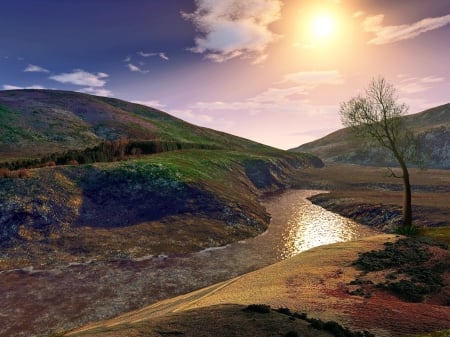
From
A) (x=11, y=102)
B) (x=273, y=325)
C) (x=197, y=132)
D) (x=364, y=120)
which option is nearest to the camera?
(x=273, y=325)

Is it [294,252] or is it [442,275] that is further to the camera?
[294,252]

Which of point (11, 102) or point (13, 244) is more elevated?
point (11, 102)

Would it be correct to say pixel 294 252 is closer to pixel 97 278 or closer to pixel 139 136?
pixel 97 278

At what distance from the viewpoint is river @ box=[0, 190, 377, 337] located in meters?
23.1

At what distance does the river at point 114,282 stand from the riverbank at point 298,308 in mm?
5257

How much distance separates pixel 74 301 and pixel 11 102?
317ft

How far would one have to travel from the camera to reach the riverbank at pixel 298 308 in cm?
1274

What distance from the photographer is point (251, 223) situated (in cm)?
4738

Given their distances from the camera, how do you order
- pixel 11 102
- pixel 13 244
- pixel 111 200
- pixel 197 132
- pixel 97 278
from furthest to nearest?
pixel 197 132
pixel 11 102
pixel 111 200
pixel 13 244
pixel 97 278

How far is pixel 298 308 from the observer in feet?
53.6

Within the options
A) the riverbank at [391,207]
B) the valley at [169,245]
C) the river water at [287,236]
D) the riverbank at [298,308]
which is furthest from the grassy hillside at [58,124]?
the riverbank at [391,207]

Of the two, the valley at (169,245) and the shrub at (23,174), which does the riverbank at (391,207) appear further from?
the shrub at (23,174)

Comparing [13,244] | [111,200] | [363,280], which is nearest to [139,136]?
[111,200]

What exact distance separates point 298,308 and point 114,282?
17722 mm
